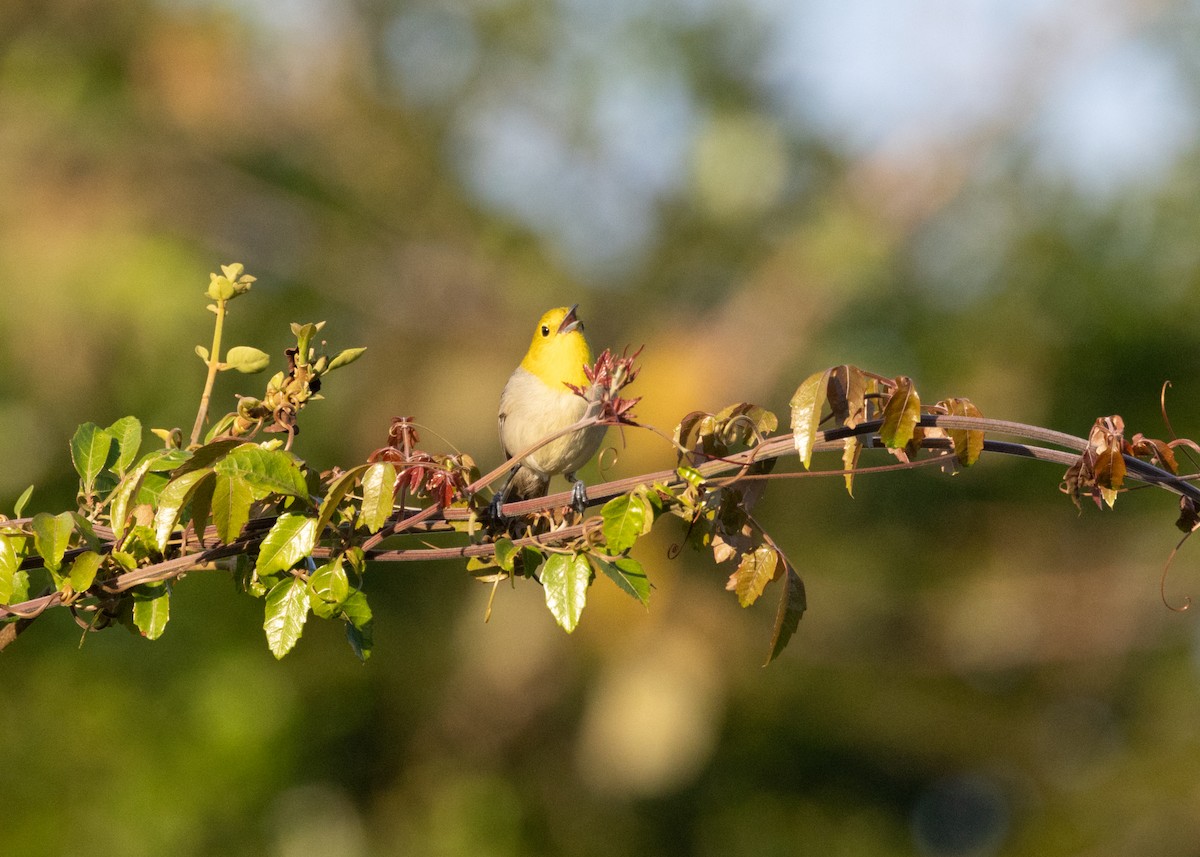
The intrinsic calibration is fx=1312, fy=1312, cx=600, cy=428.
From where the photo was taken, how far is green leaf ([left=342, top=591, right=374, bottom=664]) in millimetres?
2295

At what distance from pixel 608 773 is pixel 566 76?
21.9 feet

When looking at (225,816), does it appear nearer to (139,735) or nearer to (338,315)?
(139,735)

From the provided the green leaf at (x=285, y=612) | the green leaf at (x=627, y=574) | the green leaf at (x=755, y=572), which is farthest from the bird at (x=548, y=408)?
the green leaf at (x=285, y=612)

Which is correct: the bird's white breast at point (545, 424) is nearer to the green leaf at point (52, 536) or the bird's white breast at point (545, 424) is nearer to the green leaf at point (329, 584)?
the green leaf at point (329, 584)

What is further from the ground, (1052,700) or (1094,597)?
(1094,597)

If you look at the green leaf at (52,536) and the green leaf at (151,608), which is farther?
the green leaf at (151,608)

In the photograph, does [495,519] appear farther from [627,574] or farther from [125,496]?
[125,496]

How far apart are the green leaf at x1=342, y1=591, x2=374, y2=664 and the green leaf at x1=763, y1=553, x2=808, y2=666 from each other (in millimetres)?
729

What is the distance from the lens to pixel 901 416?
216 centimetres

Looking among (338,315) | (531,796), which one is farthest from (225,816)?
(338,315)

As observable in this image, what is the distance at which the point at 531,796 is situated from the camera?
40.4ft

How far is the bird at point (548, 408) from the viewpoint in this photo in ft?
14.9

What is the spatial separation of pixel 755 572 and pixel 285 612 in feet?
2.78

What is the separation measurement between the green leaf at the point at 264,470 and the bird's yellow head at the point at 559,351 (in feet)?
8.75
